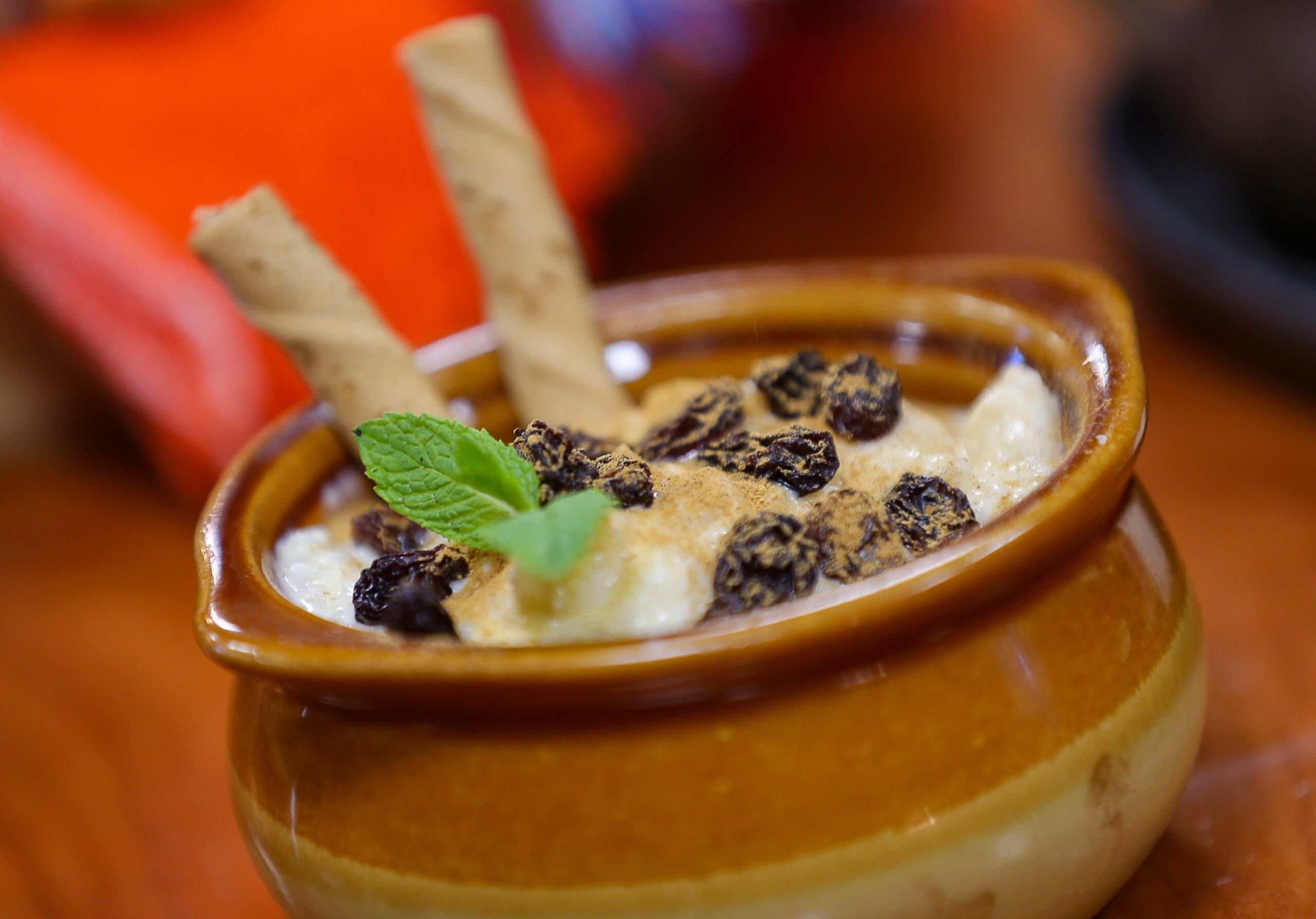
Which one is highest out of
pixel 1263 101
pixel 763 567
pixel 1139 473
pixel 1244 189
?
pixel 763 567

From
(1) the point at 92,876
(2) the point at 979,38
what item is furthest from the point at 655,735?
(2) the point at 979,38

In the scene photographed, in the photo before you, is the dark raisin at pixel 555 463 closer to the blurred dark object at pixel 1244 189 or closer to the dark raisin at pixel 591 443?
the dark raisin at pixel 591 443

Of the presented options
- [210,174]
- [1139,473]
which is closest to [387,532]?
[1139,473]

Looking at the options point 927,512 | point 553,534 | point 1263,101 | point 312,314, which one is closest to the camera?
point 553,534

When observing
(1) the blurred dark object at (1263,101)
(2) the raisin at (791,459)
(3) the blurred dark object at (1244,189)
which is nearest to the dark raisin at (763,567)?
(2) the raisin at (791,459)

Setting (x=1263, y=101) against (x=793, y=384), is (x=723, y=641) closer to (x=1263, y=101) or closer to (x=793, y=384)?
(x=793, y=384)

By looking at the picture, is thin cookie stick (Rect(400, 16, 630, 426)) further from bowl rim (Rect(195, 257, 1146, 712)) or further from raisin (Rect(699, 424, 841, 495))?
bowl rim (Rect(195, 257, 1146, 712))

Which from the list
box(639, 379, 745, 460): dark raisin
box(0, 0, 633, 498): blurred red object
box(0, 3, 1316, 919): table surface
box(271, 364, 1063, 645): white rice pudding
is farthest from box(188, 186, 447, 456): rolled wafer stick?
box(0, 0, 633, 498): blurred red object

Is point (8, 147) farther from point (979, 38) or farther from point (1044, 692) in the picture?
point (979, 38)

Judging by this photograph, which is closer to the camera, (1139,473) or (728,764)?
(728,764)
